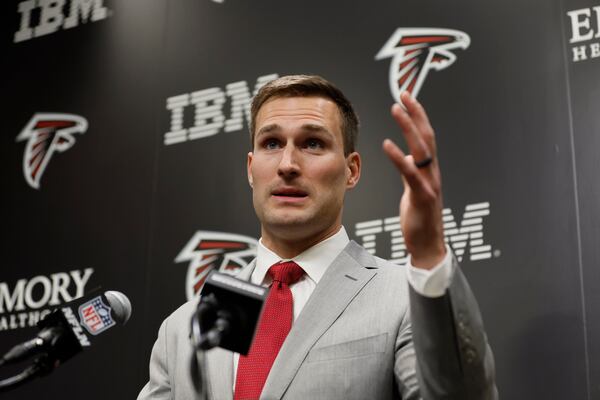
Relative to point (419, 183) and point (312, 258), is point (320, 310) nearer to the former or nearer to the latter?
point (312, 258)

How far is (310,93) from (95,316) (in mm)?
962

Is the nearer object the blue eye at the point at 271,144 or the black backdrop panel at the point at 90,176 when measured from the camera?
the blue eye at the point at 271,144

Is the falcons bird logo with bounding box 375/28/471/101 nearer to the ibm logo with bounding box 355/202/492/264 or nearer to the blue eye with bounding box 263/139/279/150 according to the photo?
the ibm logo with bounding box 355/202/492/264

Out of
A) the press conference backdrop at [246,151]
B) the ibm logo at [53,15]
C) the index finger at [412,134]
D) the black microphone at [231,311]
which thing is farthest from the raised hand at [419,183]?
the ibm logo at [53,15]

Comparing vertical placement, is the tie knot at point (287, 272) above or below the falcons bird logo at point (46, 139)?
below

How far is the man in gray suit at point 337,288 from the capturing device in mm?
1610

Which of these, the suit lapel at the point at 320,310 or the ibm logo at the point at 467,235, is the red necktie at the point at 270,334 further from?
the ibm logo at the point at 467,235

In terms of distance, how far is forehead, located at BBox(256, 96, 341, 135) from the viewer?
2.42 metres

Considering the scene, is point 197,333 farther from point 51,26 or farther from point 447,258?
point 51,26

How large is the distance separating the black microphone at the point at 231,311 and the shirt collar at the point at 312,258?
0.70 meters

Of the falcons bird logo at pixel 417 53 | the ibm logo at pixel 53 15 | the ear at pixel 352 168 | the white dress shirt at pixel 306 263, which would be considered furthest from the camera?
the ibm logo at pixel 53 15

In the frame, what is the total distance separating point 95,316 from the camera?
6.20ft

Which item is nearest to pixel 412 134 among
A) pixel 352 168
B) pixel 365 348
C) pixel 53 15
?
pixel 365 348

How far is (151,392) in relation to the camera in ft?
7.55
